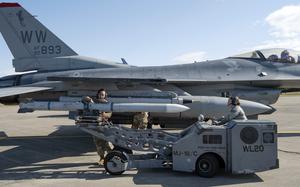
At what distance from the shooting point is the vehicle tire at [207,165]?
6.18m

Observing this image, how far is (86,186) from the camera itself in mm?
5785

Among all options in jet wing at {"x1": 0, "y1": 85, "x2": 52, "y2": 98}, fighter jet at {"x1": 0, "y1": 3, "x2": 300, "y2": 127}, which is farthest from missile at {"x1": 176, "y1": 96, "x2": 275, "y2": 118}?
jet wing at {"x1": 0, "y1": 85, "x2": 52, "y2": 98}

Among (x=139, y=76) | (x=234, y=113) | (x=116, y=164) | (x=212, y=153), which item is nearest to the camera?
(x=212, y=153)

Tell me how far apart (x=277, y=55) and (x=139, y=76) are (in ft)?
15.7

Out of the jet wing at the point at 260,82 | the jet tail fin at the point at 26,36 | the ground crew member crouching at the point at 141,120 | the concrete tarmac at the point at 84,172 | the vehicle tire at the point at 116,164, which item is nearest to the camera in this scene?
the concrete tarmac at the point at 84,172

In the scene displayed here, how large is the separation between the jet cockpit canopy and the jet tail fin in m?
6.59

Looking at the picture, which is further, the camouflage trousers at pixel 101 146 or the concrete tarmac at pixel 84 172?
the camouflage trousers at pixel 101 146

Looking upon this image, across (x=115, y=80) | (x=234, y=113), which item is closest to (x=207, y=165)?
(x=234, y=113)

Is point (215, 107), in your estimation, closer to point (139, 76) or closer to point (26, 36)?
point (139, 76)

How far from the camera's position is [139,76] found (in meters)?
11.0

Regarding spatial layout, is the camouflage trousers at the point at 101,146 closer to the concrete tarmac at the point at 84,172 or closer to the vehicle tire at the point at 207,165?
the concrete tarmac at the point at 84,172

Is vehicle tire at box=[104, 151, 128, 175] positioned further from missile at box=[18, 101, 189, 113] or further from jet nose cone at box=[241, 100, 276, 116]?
jet nose cone at box=[241, 100, 276, 116]

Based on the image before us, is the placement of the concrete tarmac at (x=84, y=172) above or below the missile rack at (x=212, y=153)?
below

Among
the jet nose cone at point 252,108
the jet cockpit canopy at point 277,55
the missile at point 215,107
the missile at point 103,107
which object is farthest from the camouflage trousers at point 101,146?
the jet cockpit canopy at point 277,55
